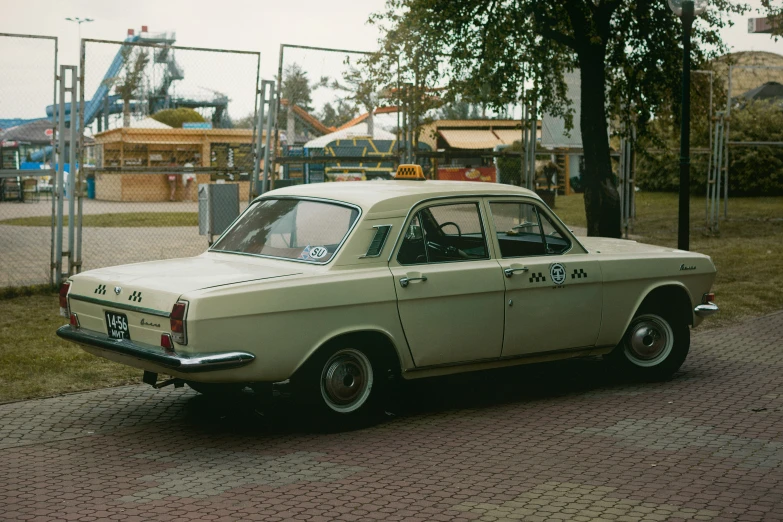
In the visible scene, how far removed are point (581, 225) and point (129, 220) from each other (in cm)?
1062

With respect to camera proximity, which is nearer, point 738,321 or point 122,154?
point 738,321

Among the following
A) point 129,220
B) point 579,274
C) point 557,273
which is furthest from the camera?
point 129,220

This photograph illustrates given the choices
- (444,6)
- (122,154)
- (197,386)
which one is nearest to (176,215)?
(122,154)

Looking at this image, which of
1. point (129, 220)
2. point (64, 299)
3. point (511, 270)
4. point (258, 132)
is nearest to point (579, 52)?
point (258, 132)

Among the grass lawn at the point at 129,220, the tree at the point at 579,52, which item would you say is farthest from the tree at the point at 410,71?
the grass lawn at the point at 129,220

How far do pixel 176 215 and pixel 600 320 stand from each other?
63.1 feet

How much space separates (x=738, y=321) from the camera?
11.6 m

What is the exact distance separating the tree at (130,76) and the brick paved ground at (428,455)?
19.8 ft

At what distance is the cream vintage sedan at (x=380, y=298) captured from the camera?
609 cm

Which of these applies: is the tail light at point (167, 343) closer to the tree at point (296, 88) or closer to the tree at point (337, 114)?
the tree at point (296, 88)

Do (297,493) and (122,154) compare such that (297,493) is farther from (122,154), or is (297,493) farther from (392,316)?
(122,154)

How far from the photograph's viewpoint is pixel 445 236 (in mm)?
7195

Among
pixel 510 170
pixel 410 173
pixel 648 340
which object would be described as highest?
pixel 510 170

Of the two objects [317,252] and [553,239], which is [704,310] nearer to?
[553,239]
